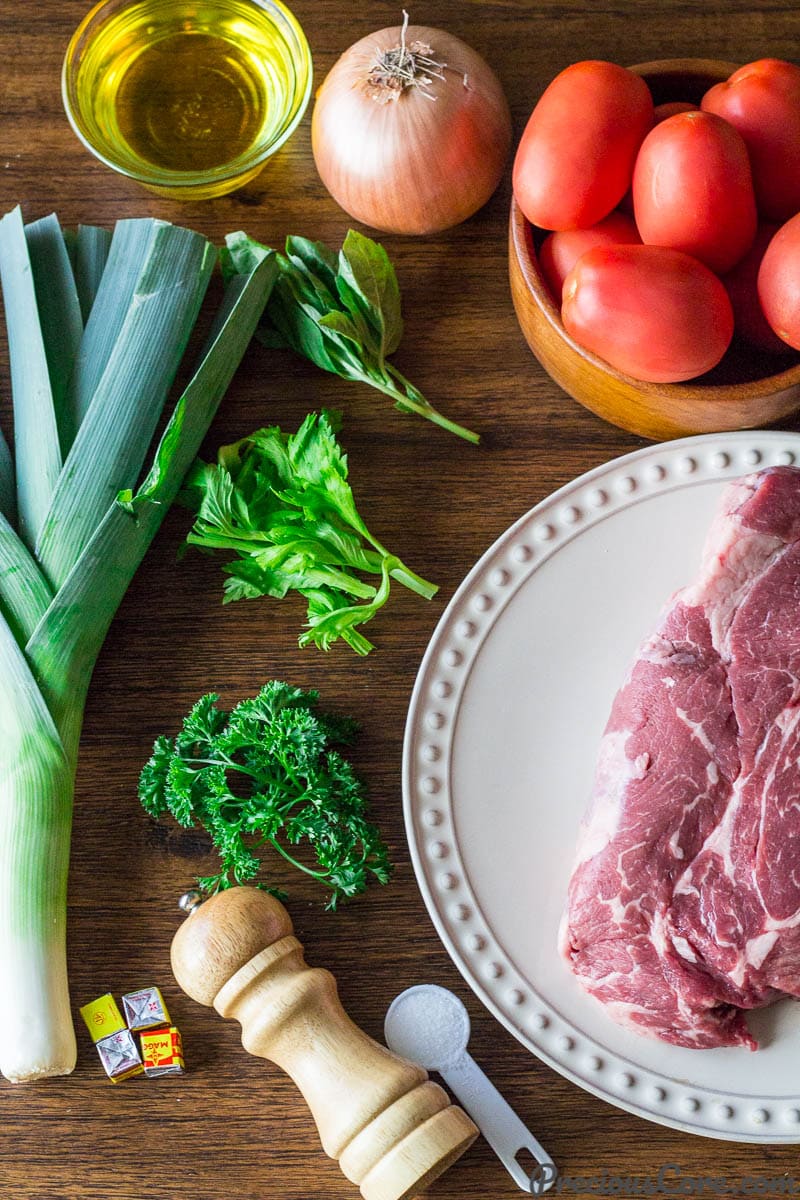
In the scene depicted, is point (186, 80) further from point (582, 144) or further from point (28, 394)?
point (582, 144)

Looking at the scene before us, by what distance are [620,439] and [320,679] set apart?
531 millimetres

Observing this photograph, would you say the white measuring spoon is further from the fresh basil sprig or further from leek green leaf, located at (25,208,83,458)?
leek green leaf, located at (25,208,83,458)

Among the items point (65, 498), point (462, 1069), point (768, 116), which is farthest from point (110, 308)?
point (462, 1069)

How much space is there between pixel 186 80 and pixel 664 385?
849mm

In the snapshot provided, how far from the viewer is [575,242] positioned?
142 cm

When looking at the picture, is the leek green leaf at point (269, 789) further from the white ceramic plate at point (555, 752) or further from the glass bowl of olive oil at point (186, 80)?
the glass bowl of olive oil at point (186, 80)

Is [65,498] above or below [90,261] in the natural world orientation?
below

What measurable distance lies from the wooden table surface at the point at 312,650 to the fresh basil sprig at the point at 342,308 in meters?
0.06

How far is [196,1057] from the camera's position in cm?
147

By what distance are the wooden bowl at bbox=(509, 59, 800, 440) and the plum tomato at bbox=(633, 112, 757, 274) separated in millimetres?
145

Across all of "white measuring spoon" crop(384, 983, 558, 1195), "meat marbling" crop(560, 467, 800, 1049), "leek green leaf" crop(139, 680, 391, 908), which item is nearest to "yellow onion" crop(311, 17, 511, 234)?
"meat marbling" crop(560, 467, 800, 1049)

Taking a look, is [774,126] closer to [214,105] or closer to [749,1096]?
[214,105]

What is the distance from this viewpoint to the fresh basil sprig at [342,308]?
1515 millimetres

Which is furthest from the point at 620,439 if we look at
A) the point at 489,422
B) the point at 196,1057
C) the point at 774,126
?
the point at 196,1057
